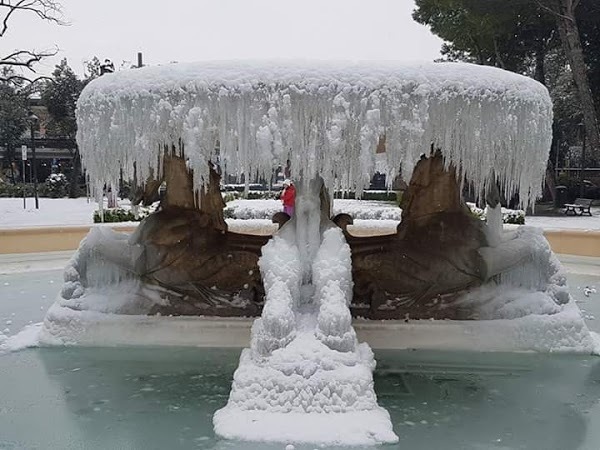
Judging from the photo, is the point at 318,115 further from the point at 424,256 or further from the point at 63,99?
the point at 63,99

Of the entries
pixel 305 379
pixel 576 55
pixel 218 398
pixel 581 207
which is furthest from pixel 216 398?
pixel 581 207

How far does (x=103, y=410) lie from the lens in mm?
3752

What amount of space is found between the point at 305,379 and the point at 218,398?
0.65 metres

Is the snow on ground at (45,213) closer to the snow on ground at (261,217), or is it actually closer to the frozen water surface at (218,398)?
the snow on ground at (261,217)

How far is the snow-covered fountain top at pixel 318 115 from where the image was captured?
384 cm

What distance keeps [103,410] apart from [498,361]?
2737 millimetres

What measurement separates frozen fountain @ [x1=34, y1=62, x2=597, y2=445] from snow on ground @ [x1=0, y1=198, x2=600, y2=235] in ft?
16.3

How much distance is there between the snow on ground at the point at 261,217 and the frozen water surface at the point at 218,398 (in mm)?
6011

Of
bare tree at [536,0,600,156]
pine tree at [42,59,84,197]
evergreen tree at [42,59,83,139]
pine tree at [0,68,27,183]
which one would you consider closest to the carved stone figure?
bare tree at [536,0,600,156]

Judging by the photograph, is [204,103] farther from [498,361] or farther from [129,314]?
[498,361]

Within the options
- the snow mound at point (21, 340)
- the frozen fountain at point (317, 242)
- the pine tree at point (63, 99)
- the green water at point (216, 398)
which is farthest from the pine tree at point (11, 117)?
the green water at point (216, 398)

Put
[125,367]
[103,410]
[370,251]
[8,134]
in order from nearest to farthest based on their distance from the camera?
[103,410], [125,367], [370,251], [8,134]

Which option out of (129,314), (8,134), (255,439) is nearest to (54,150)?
(8,134)

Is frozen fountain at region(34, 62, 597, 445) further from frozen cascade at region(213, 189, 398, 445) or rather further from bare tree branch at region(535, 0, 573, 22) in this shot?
bare tree branch at region(535, 0, 573, 22)
